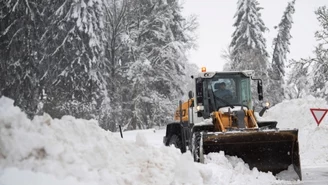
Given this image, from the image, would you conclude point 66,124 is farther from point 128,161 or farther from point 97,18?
point 97,18

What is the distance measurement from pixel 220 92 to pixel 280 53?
29.5m

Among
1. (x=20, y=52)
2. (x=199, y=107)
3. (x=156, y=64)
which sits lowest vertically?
(x=199, y=107)

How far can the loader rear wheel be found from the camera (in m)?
8.50

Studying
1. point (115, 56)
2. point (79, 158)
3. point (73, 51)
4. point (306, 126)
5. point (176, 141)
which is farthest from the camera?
point (115, 56)

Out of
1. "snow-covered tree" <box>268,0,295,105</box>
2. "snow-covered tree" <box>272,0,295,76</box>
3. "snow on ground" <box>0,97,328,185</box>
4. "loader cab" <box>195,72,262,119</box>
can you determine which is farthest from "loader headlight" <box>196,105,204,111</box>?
"snow-covered tree" <box>272,0,295,76</box>

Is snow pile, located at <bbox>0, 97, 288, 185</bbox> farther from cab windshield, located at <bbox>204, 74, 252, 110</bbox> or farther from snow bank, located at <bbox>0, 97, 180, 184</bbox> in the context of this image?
cab windshield, located at <bbox>204, 74, 252, 110</bbox>

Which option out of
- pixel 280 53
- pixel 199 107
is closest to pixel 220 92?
pixel 199 107

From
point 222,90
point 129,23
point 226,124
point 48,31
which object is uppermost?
point 129,23

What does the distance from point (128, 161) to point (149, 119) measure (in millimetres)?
22176

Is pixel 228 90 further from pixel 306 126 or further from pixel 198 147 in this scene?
pixel 306 126

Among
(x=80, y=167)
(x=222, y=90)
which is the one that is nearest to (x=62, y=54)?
(x=222, y=90)

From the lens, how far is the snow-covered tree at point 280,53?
37.0m

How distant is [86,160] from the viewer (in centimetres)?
599

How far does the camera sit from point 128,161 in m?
6.65
